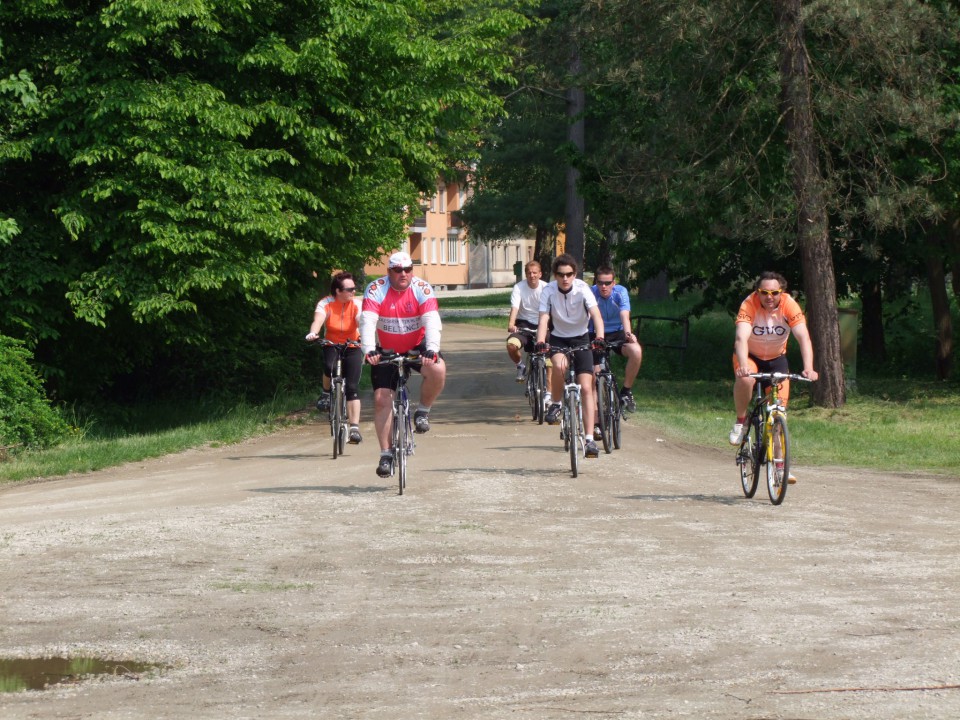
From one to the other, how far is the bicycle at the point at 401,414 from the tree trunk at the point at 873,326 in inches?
805

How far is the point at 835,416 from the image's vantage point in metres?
21.8

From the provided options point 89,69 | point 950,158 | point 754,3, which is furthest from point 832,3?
point 89,69

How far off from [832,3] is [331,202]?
8015mm

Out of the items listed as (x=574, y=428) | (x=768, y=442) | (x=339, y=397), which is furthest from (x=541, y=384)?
(x=768, y=442)

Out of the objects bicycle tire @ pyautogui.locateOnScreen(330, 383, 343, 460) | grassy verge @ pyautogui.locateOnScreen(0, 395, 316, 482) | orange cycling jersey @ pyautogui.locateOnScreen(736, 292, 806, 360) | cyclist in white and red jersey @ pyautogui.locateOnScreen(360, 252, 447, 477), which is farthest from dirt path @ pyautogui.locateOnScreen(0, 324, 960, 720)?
grassy verge @ pyautogui.locateOnScreen(0, 395, 316, 482)

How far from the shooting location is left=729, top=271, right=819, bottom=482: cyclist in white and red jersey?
11797 mm

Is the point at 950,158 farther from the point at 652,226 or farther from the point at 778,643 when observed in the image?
the point at 778,643

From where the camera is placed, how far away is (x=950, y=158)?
899 inches

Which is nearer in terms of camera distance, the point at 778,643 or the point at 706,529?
the point at 778,643

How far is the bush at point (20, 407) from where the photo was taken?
18.1 metres

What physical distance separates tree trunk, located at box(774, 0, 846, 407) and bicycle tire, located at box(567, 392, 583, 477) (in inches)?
382

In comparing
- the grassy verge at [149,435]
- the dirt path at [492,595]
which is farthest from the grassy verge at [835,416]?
the grassy verge at [149,435]

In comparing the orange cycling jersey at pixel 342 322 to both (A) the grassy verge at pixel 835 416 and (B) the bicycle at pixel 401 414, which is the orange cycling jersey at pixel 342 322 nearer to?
(B) the bicycle at pixel 401 414

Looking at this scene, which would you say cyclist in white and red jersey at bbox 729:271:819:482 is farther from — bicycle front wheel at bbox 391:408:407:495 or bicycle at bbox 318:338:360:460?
bicycle at bbox 318:338:360:460
